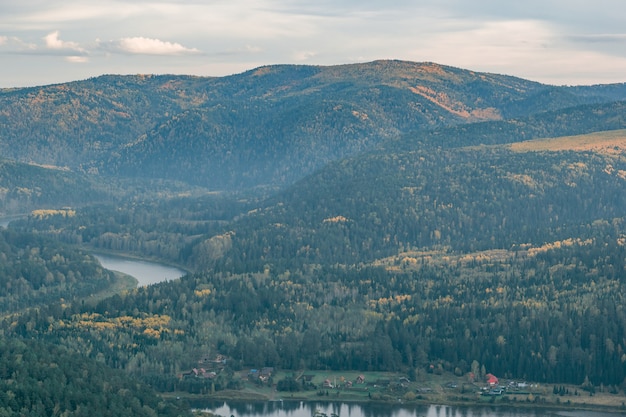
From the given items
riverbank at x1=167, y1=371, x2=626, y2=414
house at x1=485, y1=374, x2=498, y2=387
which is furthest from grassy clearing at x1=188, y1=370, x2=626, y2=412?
house at x1=485, y1=374, x2=498, y2=387

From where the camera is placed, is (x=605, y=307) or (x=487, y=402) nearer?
(x=487, y=402)

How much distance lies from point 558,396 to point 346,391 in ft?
85.5

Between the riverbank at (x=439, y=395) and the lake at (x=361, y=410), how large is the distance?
120cm

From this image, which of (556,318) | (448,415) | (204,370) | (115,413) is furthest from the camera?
(556,318)

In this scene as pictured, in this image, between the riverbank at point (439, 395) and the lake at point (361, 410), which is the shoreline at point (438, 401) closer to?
the riverbank at point (439, 395)

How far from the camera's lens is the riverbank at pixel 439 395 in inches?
6811

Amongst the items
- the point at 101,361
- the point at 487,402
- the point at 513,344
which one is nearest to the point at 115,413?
the point at 101,361

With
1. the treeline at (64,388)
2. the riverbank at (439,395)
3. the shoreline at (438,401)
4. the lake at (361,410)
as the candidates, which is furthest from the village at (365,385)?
the treeline at (64,388)

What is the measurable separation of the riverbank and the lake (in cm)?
120

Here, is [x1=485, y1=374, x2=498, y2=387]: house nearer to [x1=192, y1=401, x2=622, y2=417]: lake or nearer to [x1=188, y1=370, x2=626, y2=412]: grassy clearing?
[x1=188, y1=370, x2=626, y2=412]: grassy clearing

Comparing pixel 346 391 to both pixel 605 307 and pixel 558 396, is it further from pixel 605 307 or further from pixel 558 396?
pixel 605 307

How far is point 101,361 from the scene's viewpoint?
180 m

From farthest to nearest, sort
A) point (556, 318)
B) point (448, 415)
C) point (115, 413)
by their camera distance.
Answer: point (556, 318) < point (448, 415) < point (115, 413)

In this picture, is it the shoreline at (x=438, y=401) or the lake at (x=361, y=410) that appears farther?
the shoreline at (x=438, y=401)
